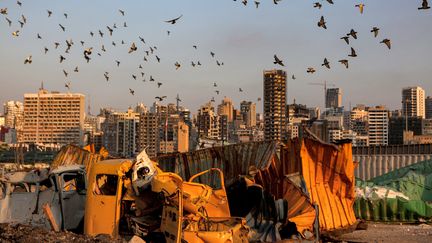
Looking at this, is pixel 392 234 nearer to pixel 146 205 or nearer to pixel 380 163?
pixel 146 205

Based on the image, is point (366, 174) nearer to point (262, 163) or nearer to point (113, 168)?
point (262, 163)

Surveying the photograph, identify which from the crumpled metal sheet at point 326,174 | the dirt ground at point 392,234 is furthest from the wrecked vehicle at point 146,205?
the dirt ground at point 392,234

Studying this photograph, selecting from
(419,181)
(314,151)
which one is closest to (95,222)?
(314,151)

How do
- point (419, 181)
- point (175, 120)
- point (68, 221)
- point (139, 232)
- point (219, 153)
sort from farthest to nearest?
point (175, 120)
point (419, 181)
point (219, 153)
point (68, 221)
point (139, 232)

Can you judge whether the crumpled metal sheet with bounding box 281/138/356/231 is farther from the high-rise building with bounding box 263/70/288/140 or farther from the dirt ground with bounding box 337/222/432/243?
the high-rise building with bounding box 263/70/288/140

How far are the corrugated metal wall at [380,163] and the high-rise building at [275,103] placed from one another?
351ft

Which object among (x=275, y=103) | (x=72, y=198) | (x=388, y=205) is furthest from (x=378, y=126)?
(x=72, y=198)

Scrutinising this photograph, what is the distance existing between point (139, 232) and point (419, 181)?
1413cm

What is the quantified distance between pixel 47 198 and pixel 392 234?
911 centimetres

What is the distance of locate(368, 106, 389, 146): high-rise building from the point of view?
587ft

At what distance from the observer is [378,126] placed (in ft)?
601

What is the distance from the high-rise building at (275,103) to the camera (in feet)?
456

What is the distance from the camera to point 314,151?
1350 centimetres

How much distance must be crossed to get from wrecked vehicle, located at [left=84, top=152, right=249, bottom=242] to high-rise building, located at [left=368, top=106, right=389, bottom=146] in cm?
17211
